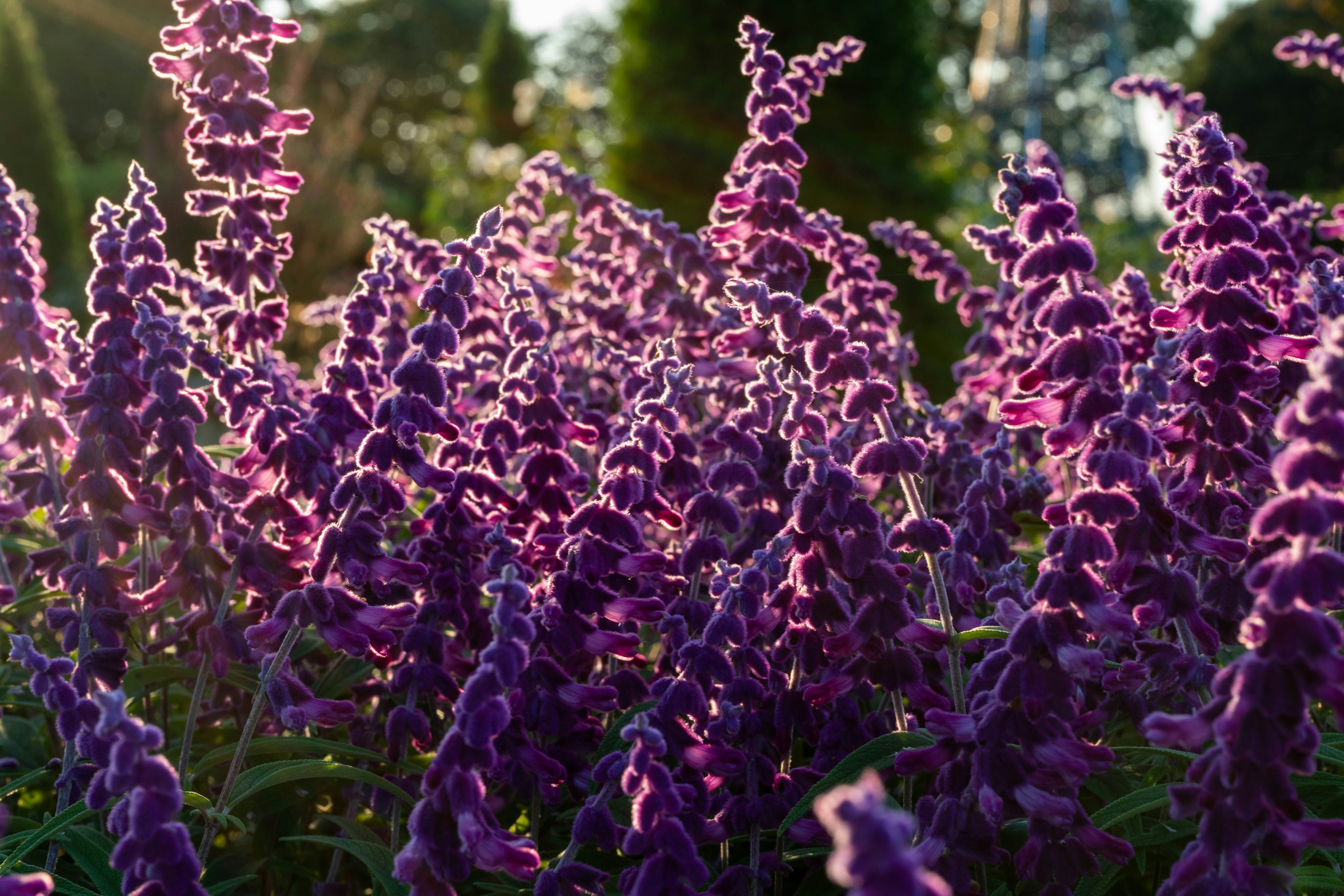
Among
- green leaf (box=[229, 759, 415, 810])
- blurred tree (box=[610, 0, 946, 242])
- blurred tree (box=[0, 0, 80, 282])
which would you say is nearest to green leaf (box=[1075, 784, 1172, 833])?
green leaf (box=[229, 759, 415, 810])

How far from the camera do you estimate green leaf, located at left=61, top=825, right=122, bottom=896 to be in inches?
92.5

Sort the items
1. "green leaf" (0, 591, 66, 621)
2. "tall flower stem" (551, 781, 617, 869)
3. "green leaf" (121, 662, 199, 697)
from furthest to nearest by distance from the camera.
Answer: "green leaf" (0, 591, 66, 621) → "green leaf" (121, 662, 199, 697) → "tall flower stem" (551, 781, 617, 869)

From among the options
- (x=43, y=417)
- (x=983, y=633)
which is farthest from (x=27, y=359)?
(x=983, y=633)

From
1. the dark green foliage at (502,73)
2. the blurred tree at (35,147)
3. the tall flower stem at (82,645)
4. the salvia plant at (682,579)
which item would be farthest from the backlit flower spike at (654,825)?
the dark green foliage at (502,73)

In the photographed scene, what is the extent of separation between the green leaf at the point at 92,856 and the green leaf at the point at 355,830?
0.43 metres

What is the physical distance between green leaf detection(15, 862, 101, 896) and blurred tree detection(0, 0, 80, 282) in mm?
26886

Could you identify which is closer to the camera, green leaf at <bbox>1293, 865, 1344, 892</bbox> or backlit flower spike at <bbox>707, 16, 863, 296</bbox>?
green leaf at <bbox>1293, 865, 1344, 892</bbox>

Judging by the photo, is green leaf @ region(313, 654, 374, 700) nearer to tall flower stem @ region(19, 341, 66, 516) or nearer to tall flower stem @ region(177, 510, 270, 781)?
tall flower stem @ region(177, 510, 270, 781)

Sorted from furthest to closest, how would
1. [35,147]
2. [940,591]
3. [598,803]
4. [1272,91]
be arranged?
[1272,91], [35,147], [940,591], [598,803]

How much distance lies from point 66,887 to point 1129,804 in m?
2.09

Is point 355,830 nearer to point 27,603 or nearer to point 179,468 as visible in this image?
point 179,468

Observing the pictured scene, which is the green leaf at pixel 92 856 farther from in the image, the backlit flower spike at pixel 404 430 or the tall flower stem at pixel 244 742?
the backlit flower spike at pixel 404 430

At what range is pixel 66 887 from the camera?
2.30 metres

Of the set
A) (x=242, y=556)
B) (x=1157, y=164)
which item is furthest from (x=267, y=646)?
(x=1157, y=164)
